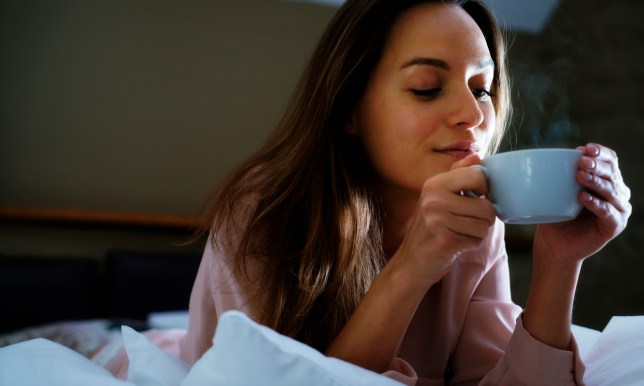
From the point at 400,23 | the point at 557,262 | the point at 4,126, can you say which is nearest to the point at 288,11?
the point at 4,126

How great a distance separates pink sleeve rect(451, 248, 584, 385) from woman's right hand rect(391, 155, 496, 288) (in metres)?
0.18

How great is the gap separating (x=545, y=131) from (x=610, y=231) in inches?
95.0

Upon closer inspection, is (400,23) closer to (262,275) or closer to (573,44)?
(262,275)

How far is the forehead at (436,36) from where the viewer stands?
1043 mm

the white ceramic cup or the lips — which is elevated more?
the white ceramic cup

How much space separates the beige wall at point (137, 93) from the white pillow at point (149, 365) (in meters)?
2.00

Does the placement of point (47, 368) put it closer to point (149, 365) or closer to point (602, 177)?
point (149, 365)

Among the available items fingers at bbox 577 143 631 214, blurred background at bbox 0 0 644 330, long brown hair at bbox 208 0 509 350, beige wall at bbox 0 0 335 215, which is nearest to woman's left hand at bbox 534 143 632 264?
fingers at bbox 577 143 631 214

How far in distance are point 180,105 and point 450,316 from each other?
1.88 metres

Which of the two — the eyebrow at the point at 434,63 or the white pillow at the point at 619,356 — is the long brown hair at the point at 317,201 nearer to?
the eyebrow at the point at 434,63

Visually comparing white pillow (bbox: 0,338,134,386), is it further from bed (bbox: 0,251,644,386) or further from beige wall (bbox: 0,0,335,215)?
beige wall (bbox: 0,0,335,215)

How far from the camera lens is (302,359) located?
23.2 inches

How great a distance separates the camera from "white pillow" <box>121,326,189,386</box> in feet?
2.28

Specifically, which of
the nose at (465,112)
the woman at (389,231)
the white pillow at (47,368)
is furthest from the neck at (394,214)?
the white pillow at (47,368)
